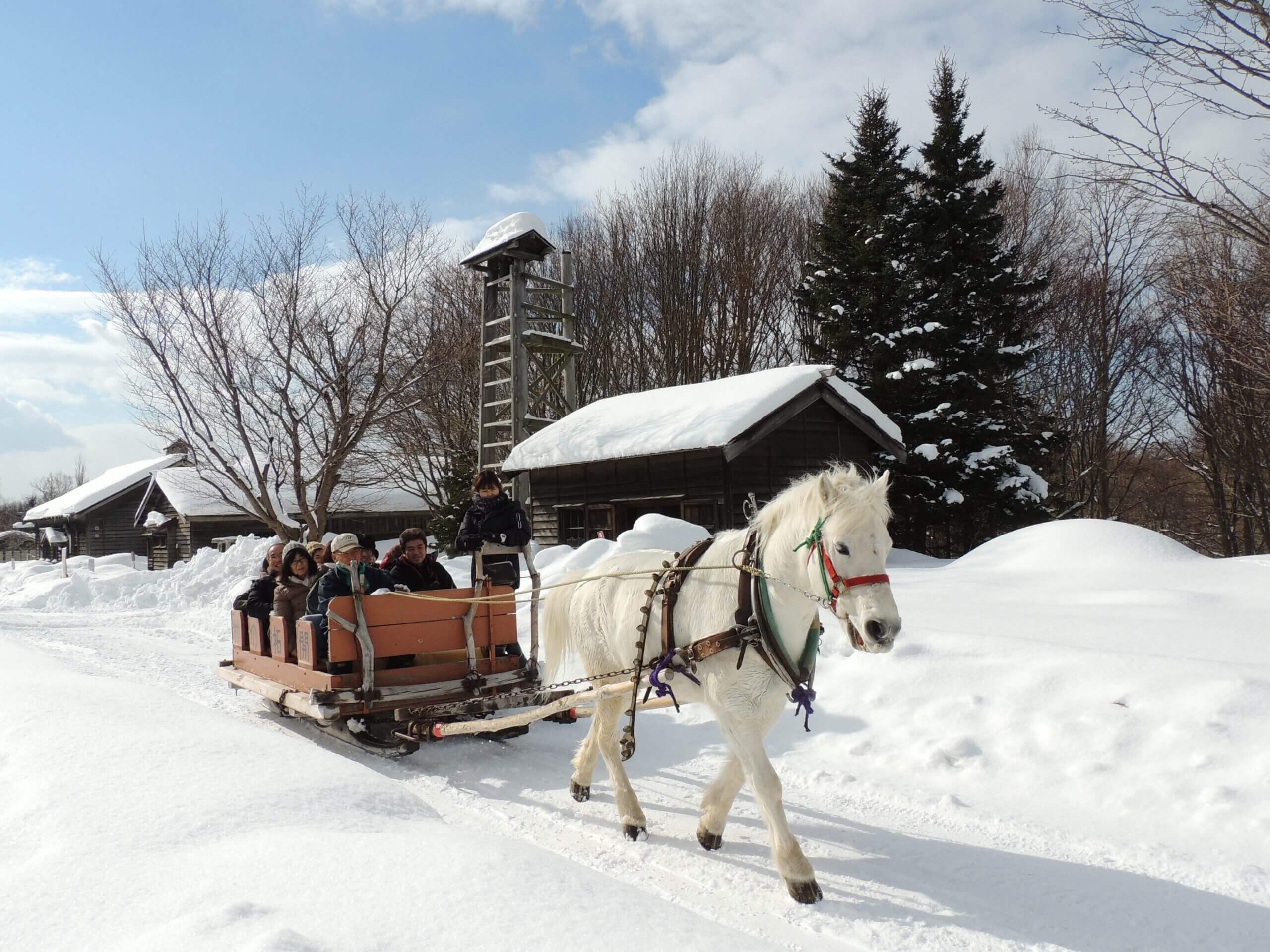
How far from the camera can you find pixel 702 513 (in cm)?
1533

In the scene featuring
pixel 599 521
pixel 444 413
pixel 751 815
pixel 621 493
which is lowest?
pixel 751 815

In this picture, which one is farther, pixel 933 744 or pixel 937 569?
pixel 937 569

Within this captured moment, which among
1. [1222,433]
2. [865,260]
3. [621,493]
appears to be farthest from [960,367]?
[621,493]

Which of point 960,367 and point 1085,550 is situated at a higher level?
point 960,367

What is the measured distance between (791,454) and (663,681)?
1205 centimetres

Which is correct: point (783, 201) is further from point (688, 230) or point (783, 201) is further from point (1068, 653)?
point (1068, 653)

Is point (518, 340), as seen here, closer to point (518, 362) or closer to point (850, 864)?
point (518, 362)

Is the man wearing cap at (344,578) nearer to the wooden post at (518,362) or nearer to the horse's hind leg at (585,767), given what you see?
the horse's hind leg at (585,767)

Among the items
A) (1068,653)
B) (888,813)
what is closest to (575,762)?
(888,813)

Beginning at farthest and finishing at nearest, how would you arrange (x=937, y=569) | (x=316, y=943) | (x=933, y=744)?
(x=937, y=569), (x=933, y=744), (x=316, y=943)

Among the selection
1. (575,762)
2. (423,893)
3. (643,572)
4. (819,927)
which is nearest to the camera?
(423,893)

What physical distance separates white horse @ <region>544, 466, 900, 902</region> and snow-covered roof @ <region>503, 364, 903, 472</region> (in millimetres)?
8781

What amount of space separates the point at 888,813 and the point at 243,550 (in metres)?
15.5

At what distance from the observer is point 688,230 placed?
29297mm
